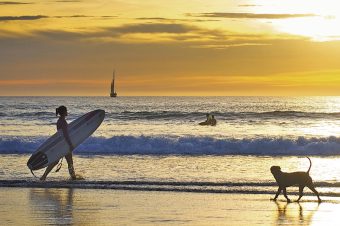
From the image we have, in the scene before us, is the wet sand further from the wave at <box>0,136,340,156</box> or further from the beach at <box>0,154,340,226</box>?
the wave at <box>0,136,340,156</box>

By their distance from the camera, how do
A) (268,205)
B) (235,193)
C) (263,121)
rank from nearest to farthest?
(268,205), (235,193), (263,121)

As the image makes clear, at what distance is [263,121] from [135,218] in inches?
1628

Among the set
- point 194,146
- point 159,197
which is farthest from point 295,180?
point 194,146

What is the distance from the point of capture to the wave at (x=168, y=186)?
14.5 metres

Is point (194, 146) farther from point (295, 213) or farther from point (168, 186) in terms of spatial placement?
point (295, 213)

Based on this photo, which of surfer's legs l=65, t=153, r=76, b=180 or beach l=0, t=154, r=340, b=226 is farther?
surfer's legs l=65, t=153, r=76, b=180

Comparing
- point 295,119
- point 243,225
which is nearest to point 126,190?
point 243,225

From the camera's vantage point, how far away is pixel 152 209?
1196 centimetres

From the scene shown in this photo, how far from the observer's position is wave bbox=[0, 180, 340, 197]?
47.4 ft

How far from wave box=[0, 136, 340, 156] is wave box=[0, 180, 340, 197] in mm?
9836

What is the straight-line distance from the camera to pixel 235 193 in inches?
556

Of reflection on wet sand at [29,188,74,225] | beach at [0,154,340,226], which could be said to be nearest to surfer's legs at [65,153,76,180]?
beach at [0,154,340,226]

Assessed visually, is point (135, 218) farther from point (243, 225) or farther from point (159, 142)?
point (159, 142)

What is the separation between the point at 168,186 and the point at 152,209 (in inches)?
125
